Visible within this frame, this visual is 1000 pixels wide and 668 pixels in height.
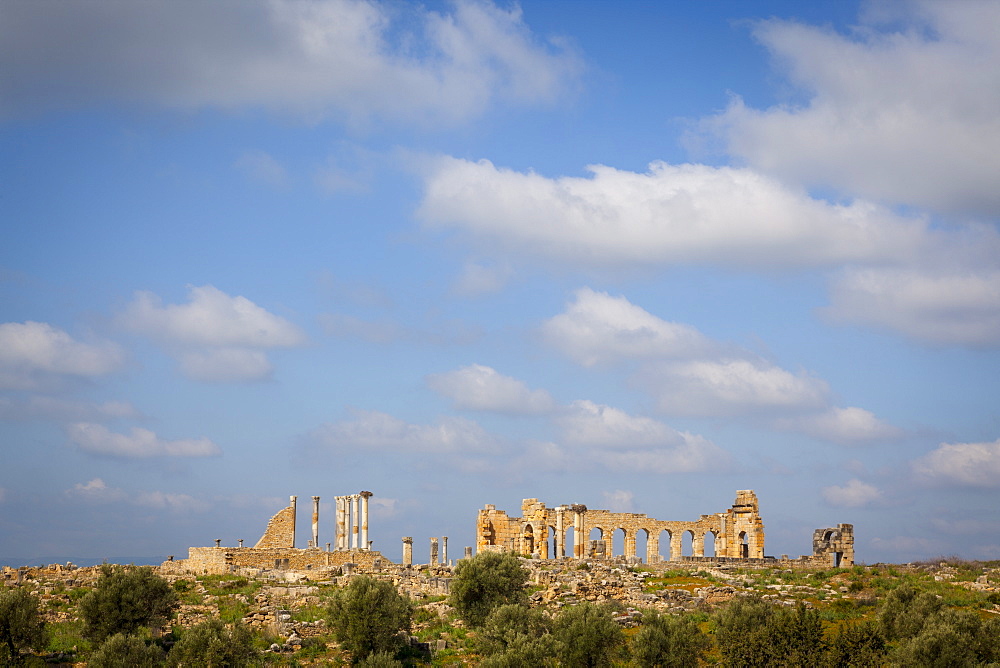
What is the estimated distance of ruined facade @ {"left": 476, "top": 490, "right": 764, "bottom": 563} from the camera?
65188 millimetres

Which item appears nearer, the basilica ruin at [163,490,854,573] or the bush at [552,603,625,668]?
the bush at [552,603,625,668]

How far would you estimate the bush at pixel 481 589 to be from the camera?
43250 millimetres

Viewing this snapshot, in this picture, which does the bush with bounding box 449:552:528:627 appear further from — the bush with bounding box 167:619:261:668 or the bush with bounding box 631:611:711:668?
the bush with bounding box 167:619:261:668

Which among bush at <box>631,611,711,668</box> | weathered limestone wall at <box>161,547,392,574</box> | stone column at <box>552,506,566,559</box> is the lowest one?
bush at <box>631,611,711,668</box>

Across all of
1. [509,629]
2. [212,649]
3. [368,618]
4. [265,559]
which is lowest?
[212,649]

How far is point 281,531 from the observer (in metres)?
65.6

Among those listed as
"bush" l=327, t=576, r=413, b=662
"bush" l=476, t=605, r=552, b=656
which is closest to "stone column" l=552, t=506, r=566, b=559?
"bush" l=476, t=605, r=552, b=656

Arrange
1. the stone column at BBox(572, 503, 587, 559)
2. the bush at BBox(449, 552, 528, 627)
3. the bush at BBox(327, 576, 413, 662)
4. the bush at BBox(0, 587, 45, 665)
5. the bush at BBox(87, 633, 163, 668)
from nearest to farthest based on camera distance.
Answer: the bush at BBox(87, 633, 163, 668)
the bush at BBox(0, 587, 45, 665)
the bush at BBox(327, 576, 413, 662)
the bush at BBox(449, 552, 528, 627)
the stone column at BBox(572, 503, 587, 559)

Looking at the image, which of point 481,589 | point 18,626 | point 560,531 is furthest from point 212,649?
point 560,531

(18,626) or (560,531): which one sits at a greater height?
(560,531)

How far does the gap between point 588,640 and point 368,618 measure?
8.18 metres

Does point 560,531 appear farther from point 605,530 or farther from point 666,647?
point 666,647

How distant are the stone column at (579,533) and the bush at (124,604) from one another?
2957 cm

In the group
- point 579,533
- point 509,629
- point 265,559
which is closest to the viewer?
point 509,629
